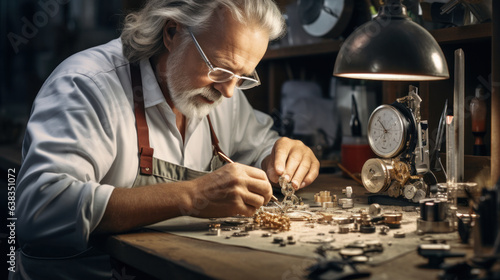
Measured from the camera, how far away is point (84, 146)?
1.71 m

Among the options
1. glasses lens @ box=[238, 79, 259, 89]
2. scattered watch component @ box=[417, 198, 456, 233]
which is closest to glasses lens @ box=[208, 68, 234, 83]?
glasses lens @ box=[238, 79, 259, 89]

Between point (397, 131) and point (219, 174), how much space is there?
78 cm

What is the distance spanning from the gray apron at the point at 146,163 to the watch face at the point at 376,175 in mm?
689

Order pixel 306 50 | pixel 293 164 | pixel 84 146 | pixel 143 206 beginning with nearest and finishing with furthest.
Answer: pixel 143 206, pixel 84 146, pixel 293 164, pixel 306 50

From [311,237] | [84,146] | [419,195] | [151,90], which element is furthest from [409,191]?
[84,146]

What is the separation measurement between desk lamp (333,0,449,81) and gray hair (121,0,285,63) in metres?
0.48

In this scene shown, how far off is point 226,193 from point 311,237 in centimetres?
32

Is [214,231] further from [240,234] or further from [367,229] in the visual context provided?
[367,229]

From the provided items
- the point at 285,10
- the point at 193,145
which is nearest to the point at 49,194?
the point at 193,145

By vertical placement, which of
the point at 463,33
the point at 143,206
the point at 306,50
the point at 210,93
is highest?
the point at 306,50

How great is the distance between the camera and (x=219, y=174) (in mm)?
1671

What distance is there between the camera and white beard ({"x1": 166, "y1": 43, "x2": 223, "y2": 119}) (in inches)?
82.6

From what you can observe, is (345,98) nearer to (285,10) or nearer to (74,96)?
(285,10)

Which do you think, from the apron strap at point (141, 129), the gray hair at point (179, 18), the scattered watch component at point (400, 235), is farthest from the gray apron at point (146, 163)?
the scattered watch component at point (400, 235)
